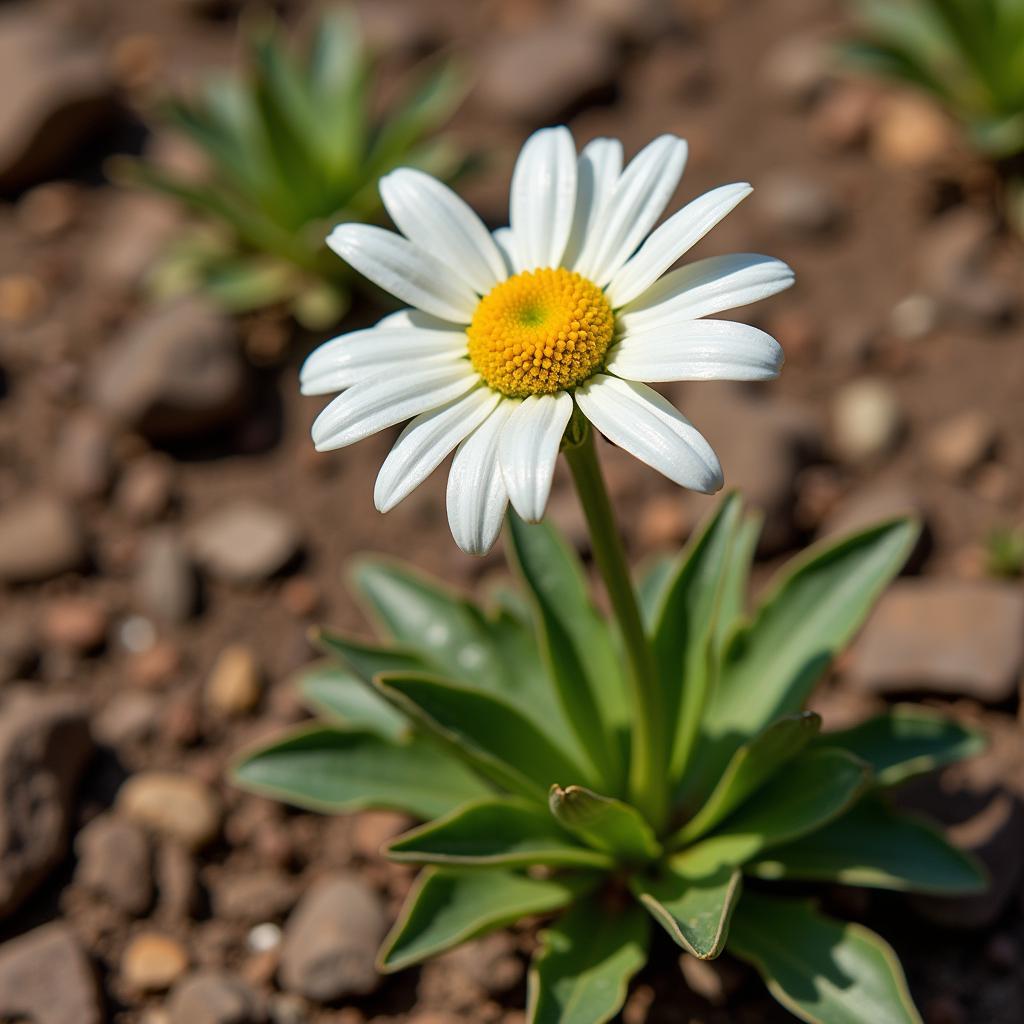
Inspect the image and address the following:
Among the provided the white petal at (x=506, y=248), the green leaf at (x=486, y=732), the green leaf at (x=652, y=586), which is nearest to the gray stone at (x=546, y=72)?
the green leaf at (x=652, y=586)

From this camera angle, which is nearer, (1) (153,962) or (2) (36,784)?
(1) (153,962)

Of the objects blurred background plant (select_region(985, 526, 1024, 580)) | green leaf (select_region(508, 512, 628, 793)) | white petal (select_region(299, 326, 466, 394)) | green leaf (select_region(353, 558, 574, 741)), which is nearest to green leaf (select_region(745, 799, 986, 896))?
green leaf (select_region(508, 512, 628, 793))

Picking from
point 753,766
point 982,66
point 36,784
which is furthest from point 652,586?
point 982,66

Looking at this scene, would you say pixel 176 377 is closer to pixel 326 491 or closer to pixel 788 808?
pixel 326 491

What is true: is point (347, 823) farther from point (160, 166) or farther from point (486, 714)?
point (160, 166)

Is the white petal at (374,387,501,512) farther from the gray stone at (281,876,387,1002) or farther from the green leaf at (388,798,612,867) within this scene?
the gray stone at (281,876,387,1002)

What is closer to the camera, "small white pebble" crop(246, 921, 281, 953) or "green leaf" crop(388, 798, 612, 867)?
"green leaf" crop(388, 798, 612, 867)

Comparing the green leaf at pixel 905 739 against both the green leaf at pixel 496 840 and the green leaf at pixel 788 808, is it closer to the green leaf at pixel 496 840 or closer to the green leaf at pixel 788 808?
the green leaf at pixel 788 808
